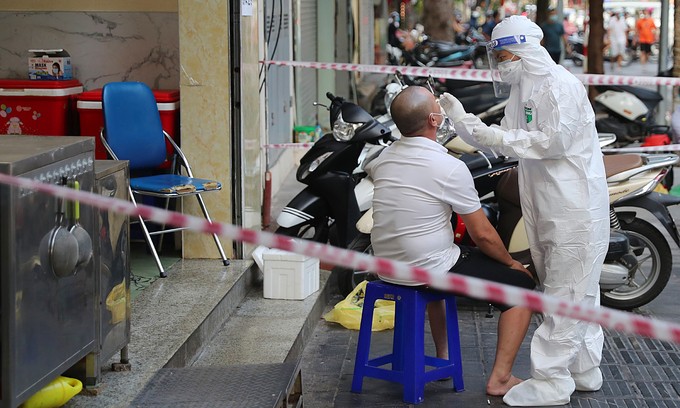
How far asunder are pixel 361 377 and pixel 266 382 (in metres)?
0.93

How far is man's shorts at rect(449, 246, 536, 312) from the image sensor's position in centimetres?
488

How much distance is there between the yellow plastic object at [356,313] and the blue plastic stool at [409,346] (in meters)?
1.05

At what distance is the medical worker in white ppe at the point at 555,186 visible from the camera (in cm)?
487

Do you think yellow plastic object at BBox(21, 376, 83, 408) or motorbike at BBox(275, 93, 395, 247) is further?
motorbike at BBox(275, 93, 395, 247)

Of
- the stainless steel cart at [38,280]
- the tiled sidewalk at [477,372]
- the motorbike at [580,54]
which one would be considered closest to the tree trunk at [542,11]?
the motorbike at [580,54]

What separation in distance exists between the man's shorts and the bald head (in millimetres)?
620

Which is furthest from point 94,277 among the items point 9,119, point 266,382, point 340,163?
point 9,119

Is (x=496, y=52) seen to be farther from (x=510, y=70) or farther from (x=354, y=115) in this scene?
(x=354, y=115)

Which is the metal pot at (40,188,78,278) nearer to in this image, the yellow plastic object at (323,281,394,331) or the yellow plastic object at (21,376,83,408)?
the yellow plastic object at (21,376,83,408)

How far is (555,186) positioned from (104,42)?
380 cm

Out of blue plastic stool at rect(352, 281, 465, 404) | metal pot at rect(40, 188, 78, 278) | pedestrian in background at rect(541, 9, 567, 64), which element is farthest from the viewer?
pedestrian in background at rect(541, 9, 567, 64)

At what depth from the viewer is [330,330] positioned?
6.34 meters

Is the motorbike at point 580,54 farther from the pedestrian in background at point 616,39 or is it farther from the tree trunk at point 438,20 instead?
the tree trunk at point 438,20

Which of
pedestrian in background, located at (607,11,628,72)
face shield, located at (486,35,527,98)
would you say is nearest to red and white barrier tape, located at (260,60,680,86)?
face shield, located at (486,35,527,98)
